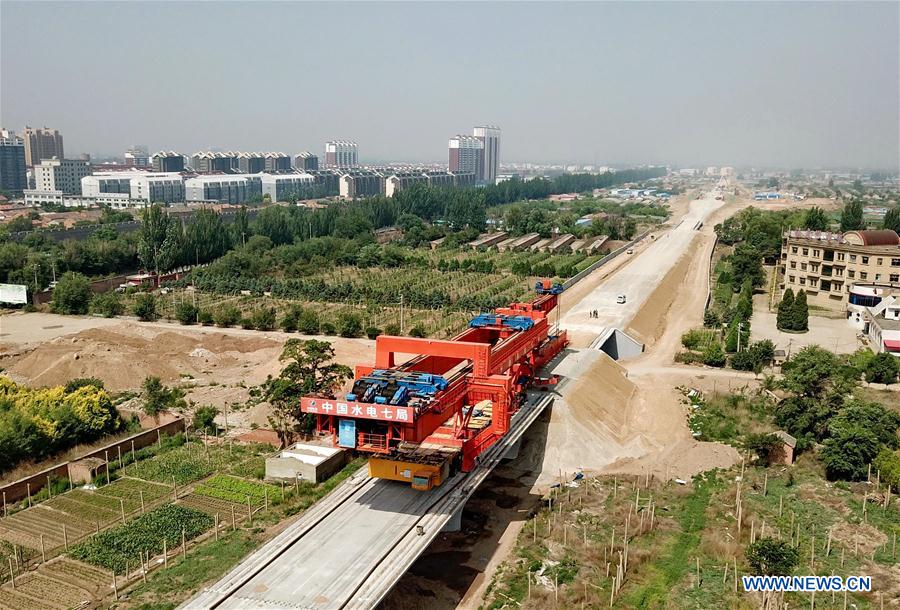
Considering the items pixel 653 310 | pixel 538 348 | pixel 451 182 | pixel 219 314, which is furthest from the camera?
pixel 451 182

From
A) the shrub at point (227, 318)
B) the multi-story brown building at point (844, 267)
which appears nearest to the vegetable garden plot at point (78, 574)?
the shrub at point (227, 318)

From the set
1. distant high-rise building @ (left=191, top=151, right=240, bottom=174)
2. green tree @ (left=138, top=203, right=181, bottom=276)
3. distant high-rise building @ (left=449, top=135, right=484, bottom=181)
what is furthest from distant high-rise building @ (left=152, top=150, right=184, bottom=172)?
green tree @ (left=138, top=203, right=181, bottom=276)

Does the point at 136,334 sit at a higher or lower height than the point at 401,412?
lower

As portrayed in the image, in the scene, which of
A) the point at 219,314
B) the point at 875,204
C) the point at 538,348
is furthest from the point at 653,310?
the point at 875,204

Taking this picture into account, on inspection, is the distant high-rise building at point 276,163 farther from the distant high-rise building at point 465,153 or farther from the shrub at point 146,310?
the shrub at point 146,310

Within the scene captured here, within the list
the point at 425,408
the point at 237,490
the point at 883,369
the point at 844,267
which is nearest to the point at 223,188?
the point at 844,267

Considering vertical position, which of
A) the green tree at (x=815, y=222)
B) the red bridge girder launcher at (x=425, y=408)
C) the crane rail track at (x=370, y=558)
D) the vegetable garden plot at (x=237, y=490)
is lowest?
the vegetable garden plot at (x=237, y=490)

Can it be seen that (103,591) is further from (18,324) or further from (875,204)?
(875,204)
